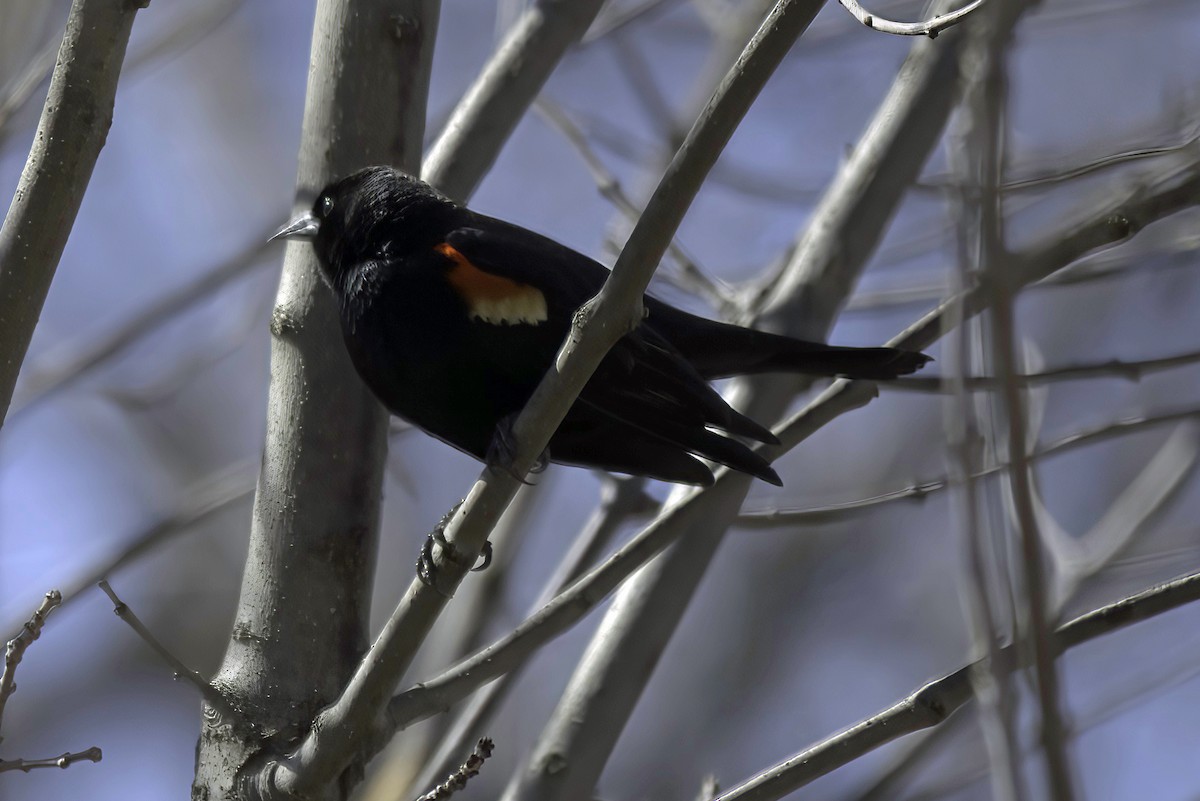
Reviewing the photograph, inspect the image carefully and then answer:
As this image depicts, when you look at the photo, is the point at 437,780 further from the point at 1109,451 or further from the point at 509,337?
the point at 1109,451

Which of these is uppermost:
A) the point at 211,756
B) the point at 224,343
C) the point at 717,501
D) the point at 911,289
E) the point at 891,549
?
the point at 891,549

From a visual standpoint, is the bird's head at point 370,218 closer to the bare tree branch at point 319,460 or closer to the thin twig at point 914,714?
the bare tree branch at point 319,460

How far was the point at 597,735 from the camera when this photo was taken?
253 cm

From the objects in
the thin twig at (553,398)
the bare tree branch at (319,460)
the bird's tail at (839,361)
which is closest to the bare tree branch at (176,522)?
the bare tree branch at (319,460)

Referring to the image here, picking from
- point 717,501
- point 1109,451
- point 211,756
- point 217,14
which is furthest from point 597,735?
point 1109,451

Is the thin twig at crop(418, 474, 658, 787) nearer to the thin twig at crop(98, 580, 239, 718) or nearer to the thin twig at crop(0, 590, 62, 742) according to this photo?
the thin twig at crop(98, 580, 239, 718)

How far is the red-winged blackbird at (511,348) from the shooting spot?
2449 millimetres

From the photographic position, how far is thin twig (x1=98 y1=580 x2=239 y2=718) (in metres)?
1.88

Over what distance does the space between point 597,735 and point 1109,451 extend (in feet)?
16.5

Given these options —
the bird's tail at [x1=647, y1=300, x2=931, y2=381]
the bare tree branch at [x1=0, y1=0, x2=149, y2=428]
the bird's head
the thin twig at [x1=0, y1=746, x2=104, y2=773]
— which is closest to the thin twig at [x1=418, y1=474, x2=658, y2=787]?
the bird's tail at [x1=647, y1=300, x2=931, y2=381]

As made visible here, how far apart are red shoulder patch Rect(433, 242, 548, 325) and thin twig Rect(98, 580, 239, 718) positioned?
0.92 meters

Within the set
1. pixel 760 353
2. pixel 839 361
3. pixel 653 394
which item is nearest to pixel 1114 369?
pixel 839 361

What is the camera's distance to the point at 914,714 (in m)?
1.87

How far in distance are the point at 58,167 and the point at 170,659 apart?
0.83 m
